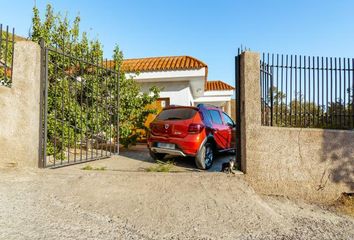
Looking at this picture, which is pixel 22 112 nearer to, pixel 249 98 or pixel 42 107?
pixel 42 107

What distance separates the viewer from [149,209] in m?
3.44

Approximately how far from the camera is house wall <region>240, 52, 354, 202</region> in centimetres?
464

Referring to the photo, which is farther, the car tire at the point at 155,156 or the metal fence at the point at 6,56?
the car tire at the point at 155,156

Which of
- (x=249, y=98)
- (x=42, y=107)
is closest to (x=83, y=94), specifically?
(x=42, y=107)

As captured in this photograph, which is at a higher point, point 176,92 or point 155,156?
point 176,92

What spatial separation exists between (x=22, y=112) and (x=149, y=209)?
3.28 metres

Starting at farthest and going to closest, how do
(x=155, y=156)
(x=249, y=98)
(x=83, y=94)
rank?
(x=83, y=94) → (x=155, y=156) → (x=249, y=98)

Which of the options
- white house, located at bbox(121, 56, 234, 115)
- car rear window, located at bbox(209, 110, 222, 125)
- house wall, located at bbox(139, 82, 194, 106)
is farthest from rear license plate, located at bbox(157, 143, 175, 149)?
house wall, located at bbox(139, 82, 194, 106)

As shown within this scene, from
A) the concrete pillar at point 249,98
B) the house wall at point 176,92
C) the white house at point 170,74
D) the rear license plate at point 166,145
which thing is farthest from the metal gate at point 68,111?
the concrete pillar at point 249,98

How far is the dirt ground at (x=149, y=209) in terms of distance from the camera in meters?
2.89

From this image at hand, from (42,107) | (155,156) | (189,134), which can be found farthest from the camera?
(155,156)

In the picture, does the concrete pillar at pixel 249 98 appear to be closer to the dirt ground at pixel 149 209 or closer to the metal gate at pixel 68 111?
the dirt ground at pixel 149 209

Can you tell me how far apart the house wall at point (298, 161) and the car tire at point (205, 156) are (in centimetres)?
132

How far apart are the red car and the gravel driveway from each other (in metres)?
1.22
